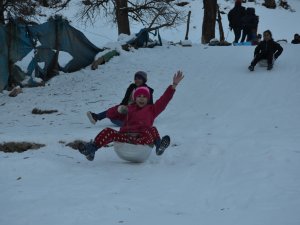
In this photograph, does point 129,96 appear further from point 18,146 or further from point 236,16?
point 236,16

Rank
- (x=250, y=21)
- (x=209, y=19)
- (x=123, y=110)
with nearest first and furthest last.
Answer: (x=123, y=110), (x=250, y=21), (x=209, y=19)

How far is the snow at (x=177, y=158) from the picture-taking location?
13.0ft

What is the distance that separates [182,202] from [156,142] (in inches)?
62.5

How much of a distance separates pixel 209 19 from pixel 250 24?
74.9 inches

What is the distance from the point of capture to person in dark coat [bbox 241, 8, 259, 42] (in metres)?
15.4

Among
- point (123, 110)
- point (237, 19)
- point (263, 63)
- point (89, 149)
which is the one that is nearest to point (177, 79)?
point (123, 110)

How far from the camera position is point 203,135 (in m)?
6.96

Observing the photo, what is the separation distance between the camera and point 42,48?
12.3m

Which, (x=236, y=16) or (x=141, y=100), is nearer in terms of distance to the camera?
(x=141, y=100)

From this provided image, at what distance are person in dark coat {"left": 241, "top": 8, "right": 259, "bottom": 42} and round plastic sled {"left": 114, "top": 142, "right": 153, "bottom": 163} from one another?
10.6 meters

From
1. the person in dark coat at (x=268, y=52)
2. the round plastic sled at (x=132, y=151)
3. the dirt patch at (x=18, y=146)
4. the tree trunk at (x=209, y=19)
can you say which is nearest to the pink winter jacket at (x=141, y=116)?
the round plastic sled at (x=132, y=151)

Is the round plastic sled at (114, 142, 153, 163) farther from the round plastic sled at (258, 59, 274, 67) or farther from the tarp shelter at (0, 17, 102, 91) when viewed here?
the tarp shelter at (0, 17, 102, 91)

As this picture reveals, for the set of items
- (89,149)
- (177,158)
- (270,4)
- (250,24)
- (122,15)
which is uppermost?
(270,4)

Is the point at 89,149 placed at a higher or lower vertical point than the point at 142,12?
lower
